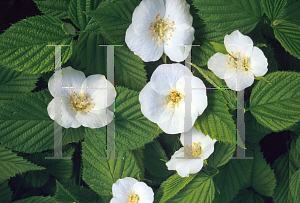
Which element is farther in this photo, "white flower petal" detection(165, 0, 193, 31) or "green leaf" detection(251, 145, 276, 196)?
"green leaf" detection(251, 145, 276, 196)

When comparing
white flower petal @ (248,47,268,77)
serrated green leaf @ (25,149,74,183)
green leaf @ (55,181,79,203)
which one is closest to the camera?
white flower petal @ (248,47,268,77)

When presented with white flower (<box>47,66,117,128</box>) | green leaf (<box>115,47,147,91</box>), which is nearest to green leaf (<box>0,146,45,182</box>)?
white flower (<box>47,66,117,128</box>)

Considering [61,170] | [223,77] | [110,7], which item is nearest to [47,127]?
[61,170]

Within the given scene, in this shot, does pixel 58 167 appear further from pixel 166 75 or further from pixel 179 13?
pixel 179 13

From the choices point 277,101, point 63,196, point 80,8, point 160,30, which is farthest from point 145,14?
point 63,196

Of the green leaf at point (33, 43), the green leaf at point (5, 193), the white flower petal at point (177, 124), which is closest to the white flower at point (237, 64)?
the white flower petal at point (177, 124)

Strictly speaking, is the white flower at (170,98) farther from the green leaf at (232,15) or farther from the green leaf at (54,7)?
the green leaf at (54,7)

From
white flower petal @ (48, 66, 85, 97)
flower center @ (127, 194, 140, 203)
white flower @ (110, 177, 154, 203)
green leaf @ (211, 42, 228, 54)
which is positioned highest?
green leaf @ (211, 42, 228, 54)

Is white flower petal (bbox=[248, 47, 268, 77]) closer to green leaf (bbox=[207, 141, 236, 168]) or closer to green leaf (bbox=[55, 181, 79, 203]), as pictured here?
green leaf (bbox=[207, 141, 236, 168])
